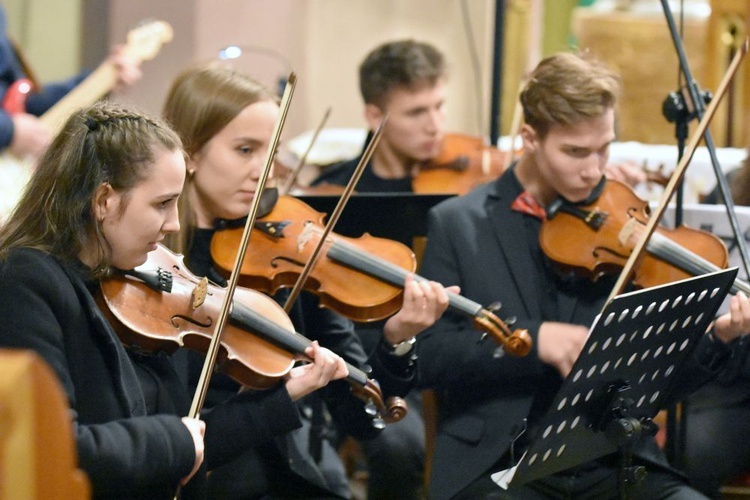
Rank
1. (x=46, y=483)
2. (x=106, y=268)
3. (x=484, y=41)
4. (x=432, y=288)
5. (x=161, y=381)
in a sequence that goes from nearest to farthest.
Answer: (x=46, y=483)
(x=106, y=268)
(x=161, y=381)
(x=432, y=288)
(x=484, y=41)

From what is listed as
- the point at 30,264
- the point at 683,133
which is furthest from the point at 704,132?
the point at 30,264

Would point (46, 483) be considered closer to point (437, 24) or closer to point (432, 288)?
point (432, 288)

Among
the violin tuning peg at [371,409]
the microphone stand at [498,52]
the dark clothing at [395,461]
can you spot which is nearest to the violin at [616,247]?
the violin tuning peg at [371,409]

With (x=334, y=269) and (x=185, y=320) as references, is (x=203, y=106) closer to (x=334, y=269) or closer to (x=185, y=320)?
(x=334, y=269)

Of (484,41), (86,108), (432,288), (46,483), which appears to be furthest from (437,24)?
(46,483)

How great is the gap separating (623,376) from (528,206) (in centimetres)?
53

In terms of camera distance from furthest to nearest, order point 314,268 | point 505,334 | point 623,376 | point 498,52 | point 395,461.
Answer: point 498,52
point 395,461
point 314,268
point 505,334
point 623,376

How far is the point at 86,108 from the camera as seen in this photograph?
1767 millimetres

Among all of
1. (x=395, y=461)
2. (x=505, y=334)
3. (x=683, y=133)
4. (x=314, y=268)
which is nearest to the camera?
(x=505, y=334)

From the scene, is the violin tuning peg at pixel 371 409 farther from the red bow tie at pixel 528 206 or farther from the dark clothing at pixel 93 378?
the red bow tie at pixel 528 206

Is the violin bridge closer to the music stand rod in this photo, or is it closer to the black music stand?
the black music stand

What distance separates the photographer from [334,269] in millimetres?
2236

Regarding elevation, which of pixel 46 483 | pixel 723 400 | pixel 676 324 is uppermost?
pixel 46 483

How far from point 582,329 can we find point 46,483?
1.32 meters
